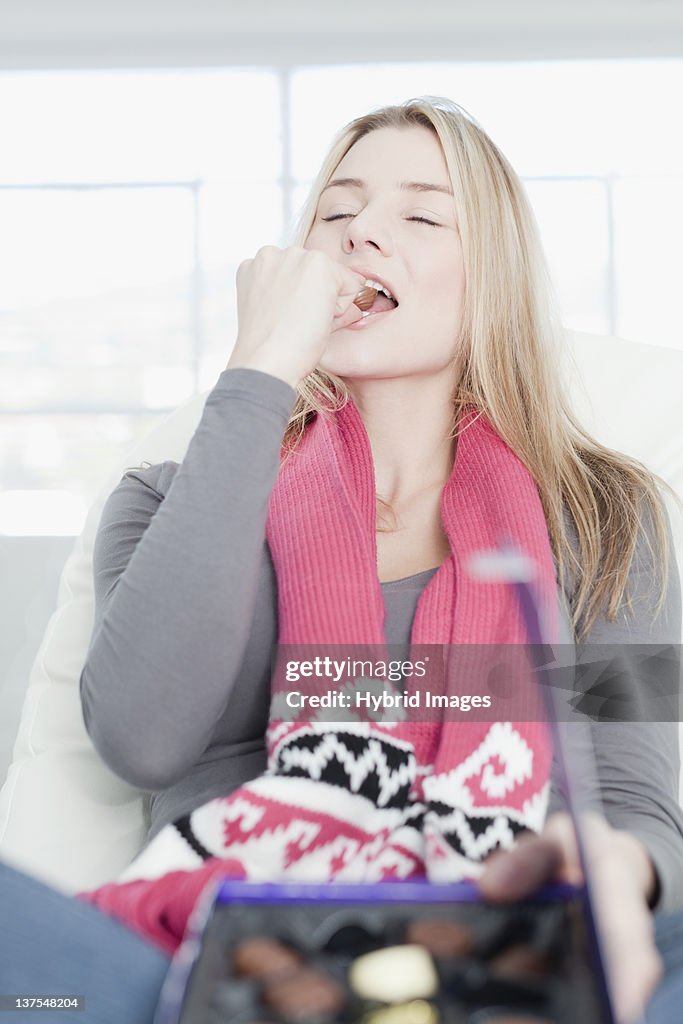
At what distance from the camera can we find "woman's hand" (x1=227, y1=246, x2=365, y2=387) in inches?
34.1

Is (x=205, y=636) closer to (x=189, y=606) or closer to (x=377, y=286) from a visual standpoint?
(x=189, y=606)

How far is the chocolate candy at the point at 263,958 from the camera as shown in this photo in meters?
0.50

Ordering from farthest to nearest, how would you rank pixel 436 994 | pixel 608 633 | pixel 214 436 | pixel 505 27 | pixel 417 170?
pixel 505 27, pixel 417 170, pixel 608 633, pixel 214 436, pixel 436 994

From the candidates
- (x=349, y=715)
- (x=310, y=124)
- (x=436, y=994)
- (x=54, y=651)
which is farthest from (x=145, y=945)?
(x=310, y=124)

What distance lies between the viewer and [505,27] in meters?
2.40

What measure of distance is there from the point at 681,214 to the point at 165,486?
7.57 ft

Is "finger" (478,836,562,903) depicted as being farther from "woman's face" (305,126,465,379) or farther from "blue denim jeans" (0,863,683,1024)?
"woman's face" (305,126,465,379)

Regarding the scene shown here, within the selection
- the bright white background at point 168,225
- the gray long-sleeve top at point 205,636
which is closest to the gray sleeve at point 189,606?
the gray long-sleeve top at point 205,636

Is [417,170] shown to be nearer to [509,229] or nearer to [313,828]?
[509,229]

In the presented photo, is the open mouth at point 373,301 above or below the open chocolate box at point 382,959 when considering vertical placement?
above

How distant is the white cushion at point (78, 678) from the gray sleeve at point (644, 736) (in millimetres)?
267

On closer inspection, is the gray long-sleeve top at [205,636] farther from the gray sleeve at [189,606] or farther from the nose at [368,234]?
the nose at [368,234]

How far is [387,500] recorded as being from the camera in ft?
3.76

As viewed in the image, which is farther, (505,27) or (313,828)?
(505,27)
